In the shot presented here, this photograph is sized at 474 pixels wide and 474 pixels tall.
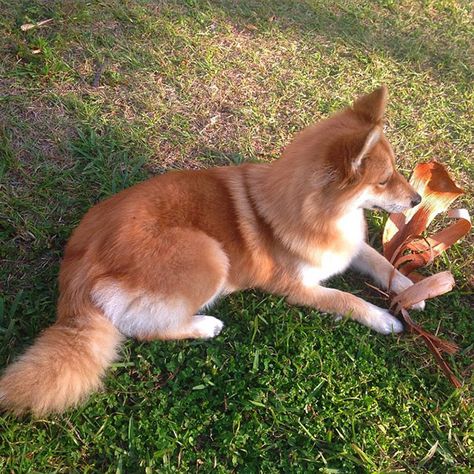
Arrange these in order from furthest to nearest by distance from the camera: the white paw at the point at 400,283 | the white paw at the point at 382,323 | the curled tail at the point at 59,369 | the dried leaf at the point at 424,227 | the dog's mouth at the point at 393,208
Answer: the dried leaf at the point at 424,227 < the white paw at the point at 400,283 < the white paw at the point at 382,323 < the dog's mouth at the point at 393,208 < the curled tail at the point at 59,369

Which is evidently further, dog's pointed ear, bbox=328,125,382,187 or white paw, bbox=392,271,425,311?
white paw, bbox=392,271,425,311

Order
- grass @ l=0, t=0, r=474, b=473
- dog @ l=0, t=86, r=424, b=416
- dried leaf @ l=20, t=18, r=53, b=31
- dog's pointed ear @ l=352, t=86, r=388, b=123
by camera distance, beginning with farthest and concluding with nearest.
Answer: dried leaf @ l=20, t=18, r=53, b=31 → dog's pointed ear @ l=352, t=86, r=388, b=123 → grass @ l=0, t=0, r=474, b=473 → dog @ l=0, t=86, r=424, b=416

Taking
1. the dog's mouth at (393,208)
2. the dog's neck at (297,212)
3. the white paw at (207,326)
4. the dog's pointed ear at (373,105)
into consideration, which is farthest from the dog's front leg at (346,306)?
the dog's pointed ear at (373,105)

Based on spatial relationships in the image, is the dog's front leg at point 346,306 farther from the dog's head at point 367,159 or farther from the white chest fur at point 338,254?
the dog's head at point 367,159

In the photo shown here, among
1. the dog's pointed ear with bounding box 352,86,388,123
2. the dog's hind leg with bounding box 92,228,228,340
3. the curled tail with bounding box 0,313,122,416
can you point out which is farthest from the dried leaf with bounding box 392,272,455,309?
the curled tail with bounding box 0,313,122,416

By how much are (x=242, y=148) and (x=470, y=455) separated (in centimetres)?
272

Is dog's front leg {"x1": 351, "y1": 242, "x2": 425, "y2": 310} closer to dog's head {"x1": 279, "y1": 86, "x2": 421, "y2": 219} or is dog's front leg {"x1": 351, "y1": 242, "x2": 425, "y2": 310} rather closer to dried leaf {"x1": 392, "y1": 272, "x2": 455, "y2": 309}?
dried leaf {"x1": 392, "y1": 272, "x2": 455, "y2": 309}

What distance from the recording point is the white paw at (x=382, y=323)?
296cm

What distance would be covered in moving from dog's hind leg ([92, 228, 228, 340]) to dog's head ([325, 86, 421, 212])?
868mm

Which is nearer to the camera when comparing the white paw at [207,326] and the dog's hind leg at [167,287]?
the dog's hind leg at [167,287]

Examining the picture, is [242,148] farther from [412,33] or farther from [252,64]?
[412,33]

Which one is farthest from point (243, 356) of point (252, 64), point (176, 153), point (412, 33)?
point (412, 33)

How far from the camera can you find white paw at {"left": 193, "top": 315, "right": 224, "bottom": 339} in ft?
9.49

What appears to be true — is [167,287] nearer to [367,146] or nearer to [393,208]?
[367,146]
